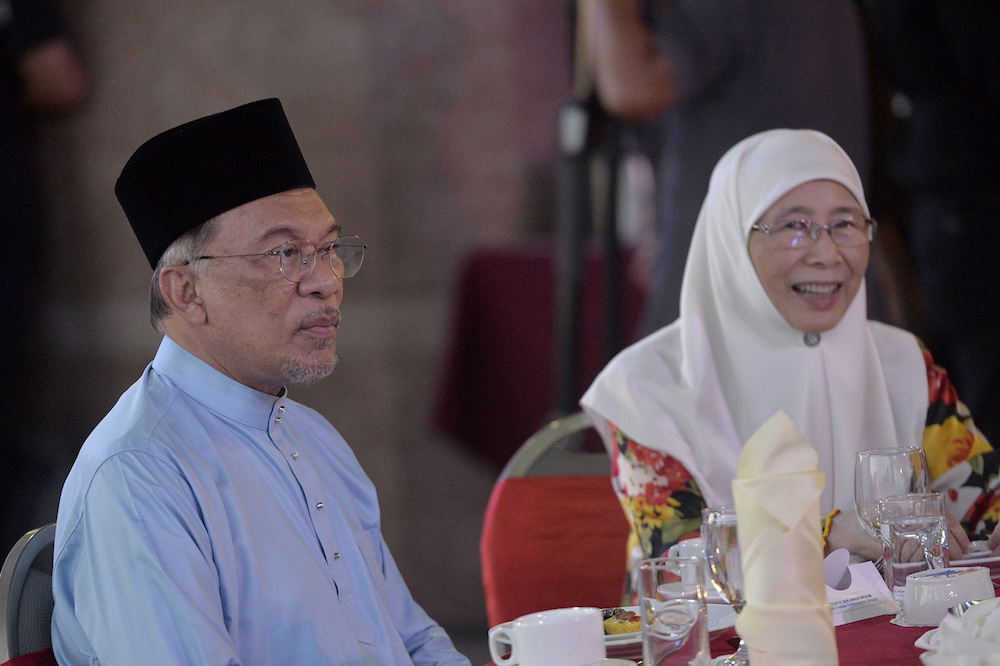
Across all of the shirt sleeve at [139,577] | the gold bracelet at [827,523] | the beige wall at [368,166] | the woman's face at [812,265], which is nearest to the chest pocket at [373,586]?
the shirt sleeve at [139,577]

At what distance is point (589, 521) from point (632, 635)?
919 mm

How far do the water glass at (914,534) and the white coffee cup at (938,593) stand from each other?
11 centimetres

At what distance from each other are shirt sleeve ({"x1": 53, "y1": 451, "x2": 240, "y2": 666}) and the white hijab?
1.04 m

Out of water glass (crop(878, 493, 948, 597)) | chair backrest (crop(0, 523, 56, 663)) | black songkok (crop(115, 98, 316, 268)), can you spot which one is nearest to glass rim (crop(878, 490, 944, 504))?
water glass (crop(878, 493, 948, 597))

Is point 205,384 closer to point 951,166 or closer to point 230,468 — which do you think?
point 230,468

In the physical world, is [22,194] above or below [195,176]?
above

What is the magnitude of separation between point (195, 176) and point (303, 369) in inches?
13.6

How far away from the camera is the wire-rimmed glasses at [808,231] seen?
2.12 meters

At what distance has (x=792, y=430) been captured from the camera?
92cm

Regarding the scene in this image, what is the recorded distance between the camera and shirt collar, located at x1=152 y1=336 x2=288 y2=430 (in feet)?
4.91

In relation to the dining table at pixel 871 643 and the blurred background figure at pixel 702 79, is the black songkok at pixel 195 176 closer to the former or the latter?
the dining table at pixel 871 643

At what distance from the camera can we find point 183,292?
156 cm

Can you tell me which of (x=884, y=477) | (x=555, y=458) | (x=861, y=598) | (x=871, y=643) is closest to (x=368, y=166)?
(x=555, y=458)

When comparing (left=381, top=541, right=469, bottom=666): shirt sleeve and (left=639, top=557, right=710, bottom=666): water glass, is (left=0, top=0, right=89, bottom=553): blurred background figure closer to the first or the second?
(left=381, top=541, right=469, bottom=666): shirt sleeve
